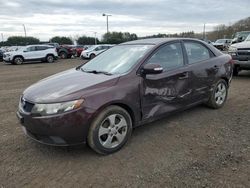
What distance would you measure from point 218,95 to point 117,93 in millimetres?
2862

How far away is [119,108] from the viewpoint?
377 centimetres

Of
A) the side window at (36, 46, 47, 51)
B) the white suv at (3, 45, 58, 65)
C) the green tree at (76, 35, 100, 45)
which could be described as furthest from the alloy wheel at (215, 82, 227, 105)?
the green tree at (76, 35, 100, 45)

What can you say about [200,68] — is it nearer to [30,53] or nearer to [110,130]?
[110,130]

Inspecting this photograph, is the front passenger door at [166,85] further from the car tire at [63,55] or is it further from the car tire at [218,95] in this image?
the car tire at [63,55]

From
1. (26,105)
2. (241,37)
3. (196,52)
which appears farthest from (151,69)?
(241,37)

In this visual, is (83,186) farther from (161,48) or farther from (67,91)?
(161,48)

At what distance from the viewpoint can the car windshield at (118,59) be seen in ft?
13.9

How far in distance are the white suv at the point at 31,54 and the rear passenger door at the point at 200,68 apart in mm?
20000

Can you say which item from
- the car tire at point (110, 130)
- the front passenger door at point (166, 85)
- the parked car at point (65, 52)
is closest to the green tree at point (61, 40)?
the parked car at point (65, 52)

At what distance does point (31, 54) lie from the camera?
22938 mm

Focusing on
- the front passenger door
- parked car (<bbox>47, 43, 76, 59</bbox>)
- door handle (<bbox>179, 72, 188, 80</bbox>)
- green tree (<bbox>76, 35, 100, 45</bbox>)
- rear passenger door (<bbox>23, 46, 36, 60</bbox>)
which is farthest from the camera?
green tree (<bbox>76, 35, 100, 45</bbox>)

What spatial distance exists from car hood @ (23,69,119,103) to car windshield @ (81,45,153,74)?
0.31 meters

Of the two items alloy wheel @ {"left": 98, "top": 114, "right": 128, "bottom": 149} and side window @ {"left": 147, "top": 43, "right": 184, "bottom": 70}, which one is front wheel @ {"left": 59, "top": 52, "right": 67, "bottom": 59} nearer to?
side window @ {"left": 147, "top": 43, "right": 184, "bottom": 70}

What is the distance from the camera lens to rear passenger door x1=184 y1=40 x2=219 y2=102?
493cm
